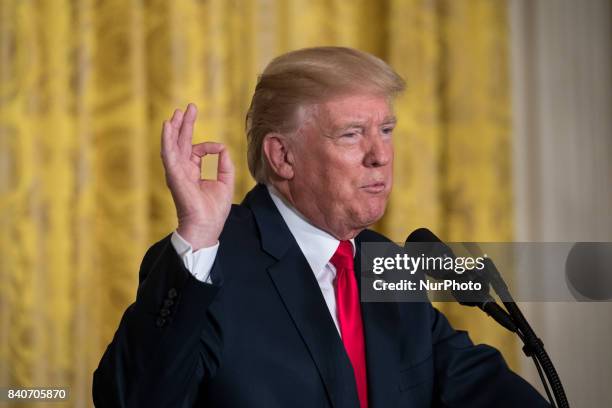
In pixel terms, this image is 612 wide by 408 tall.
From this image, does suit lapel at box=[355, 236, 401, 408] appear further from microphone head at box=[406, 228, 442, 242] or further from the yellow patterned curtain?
the yellow patterned curtain

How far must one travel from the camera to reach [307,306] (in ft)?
5.37

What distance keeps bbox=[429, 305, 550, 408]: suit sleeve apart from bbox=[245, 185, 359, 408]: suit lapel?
0.25 metres

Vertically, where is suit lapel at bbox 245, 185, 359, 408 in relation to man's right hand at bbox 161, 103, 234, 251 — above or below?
below

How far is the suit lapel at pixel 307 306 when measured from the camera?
158 centimetres

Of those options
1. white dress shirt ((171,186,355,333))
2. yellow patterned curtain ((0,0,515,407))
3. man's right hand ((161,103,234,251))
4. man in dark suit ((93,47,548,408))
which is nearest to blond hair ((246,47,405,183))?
man in dark suit ((93,47,548,408))

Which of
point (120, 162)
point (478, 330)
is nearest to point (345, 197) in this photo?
point (120, 162)

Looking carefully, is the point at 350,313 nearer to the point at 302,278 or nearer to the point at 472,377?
the point at 302,278

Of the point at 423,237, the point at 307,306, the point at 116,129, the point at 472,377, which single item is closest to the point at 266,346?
the point at 307,306

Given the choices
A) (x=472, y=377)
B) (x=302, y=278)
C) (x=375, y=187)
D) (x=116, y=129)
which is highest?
(x=116, y=129)

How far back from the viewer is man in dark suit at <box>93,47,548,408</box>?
1394mm

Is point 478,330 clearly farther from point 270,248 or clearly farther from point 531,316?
point 270,248

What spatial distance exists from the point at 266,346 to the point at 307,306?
0.12m

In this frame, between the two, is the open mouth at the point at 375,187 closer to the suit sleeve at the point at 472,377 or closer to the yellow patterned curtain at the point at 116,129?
the suit sleeve at the point at 472,377

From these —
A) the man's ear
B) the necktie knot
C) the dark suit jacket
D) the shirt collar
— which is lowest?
the dark suit jacket
